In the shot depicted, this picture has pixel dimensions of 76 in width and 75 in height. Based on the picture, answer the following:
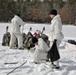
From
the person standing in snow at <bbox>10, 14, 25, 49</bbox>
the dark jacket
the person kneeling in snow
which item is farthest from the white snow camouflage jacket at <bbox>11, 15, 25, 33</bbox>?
the dark jacket

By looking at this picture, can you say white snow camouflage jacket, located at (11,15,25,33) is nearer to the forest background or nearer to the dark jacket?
the dark jacket

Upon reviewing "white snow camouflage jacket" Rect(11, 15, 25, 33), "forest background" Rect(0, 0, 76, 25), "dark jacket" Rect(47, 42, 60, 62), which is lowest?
"forest background" Rect(0, 0, 76, 25)

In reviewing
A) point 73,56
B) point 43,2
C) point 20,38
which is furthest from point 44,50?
point 43,2

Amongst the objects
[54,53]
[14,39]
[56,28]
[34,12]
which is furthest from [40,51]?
[34,12]

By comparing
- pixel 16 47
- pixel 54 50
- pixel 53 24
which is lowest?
pixel 16 47

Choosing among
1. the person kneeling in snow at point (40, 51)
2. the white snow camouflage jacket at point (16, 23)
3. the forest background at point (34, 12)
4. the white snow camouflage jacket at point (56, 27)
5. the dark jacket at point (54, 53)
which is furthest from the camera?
the forest background at point (34, 12)

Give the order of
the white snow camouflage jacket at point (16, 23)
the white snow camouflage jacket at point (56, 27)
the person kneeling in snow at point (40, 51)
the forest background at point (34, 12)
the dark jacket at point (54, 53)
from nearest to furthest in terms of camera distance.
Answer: the dark jacket at point (54, 53) < the white snow camouflage jacket at point (56, 27) < the person kneeling in snow at point (40, 51) < the white snow camouflage jacket at point (16, 23) < the forest background at point (34, 12)

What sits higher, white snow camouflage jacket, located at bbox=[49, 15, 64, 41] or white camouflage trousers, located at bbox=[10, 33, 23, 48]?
white snow camouflage jacket, located at bbox=[49, 15, 64, 41]

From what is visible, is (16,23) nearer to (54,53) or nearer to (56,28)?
(56,28)

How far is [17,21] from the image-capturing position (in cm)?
1020

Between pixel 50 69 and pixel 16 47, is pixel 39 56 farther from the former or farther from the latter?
pixel 16 47

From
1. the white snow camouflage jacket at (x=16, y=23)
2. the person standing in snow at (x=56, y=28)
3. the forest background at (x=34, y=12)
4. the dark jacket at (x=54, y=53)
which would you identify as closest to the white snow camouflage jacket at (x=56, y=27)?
the person standing in snow at (x=56, y=28)

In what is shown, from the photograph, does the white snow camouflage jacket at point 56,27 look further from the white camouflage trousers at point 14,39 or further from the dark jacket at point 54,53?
the white camouflage trousers at point 14,39

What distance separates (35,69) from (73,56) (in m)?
2.62
